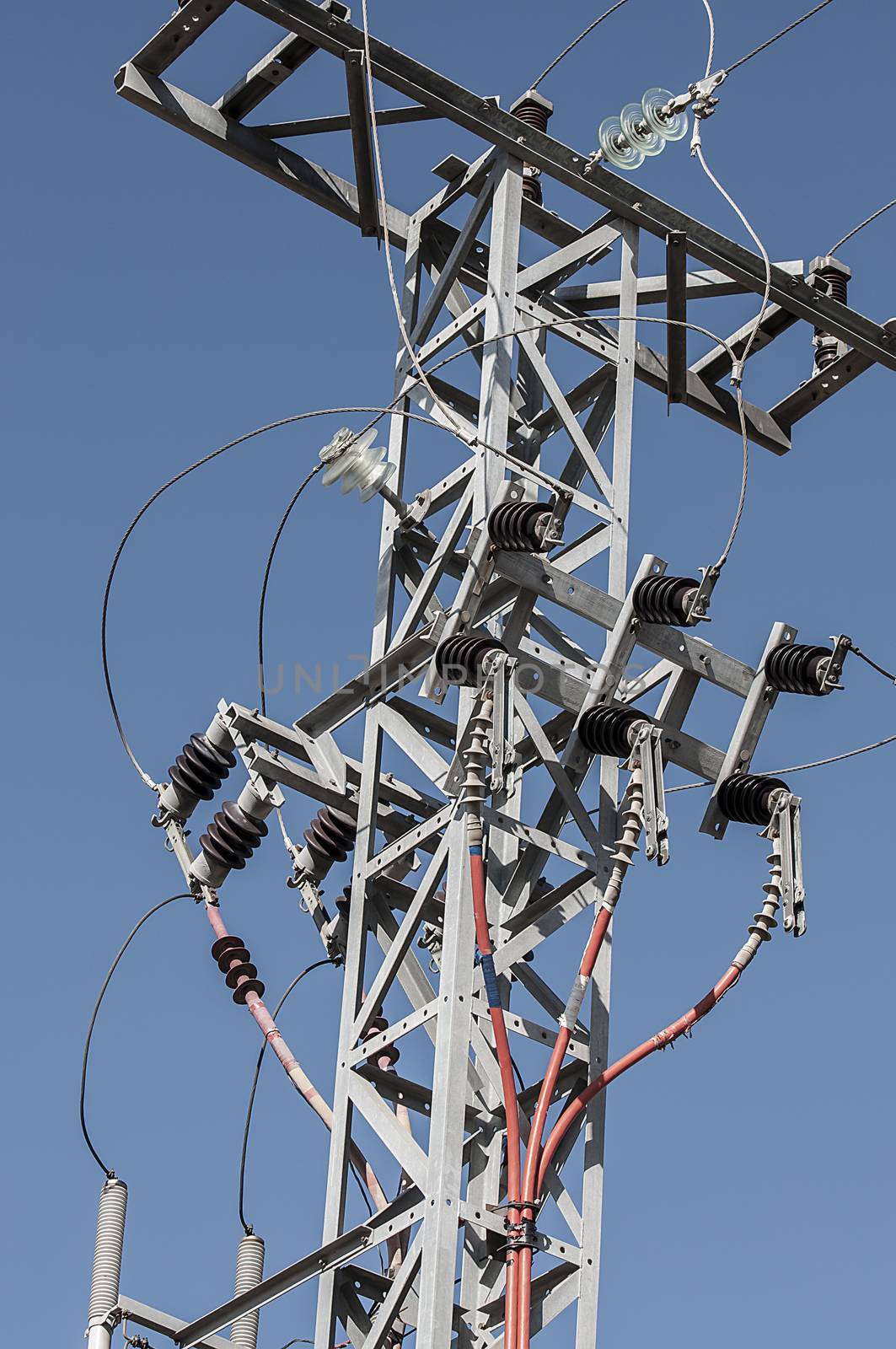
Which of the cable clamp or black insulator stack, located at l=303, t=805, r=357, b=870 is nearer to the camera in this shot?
the cable clamp

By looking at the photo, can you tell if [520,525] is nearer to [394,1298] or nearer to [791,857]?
[791,857]

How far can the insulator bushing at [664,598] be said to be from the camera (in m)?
9.59

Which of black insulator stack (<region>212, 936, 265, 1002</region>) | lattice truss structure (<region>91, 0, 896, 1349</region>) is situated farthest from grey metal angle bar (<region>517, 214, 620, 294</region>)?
black insulator stack (<region>212, 936, 265, 1002</region>)

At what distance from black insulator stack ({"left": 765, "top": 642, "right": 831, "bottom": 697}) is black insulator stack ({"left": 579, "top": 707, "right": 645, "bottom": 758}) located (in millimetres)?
635

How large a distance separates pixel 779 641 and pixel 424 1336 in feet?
10.9

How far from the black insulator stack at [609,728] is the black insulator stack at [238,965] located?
6.23 ft

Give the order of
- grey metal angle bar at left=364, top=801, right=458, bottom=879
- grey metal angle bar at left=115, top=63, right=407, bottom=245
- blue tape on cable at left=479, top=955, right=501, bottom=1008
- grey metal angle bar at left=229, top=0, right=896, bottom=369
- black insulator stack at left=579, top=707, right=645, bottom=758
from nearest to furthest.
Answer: blue tape on cable at left=479, top=955, right=501, bottom=1008
grey metal angle bar at left=364, top=801, right=458, bottom=879
black insulator stack at left=579, top=707, right=645, bottom=758
grey metal angle bar at left=229, top=0, right=896, bottom=369
grey metal angle bar at left=115, top=63, right=407, bottom=245

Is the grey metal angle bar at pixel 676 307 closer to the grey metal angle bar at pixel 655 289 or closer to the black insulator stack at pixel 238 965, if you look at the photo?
the grey metal angle bar at pixel 655 289

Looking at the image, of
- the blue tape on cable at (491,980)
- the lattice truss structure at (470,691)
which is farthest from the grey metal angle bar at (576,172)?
the blue tape on cable at (491,980)

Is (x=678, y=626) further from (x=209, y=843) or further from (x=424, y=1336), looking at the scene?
(x=424, y=1336)

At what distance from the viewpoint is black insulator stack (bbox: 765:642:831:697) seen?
32.0 feet

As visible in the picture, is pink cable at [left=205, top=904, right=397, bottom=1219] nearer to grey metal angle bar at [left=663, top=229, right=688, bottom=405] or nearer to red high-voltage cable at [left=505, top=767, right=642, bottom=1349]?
red high-voltage cable at [left=505, top=767, right=642, bottom=1349]

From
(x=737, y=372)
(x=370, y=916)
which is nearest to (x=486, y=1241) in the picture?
(x=370, y=916)

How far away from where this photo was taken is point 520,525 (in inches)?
372
